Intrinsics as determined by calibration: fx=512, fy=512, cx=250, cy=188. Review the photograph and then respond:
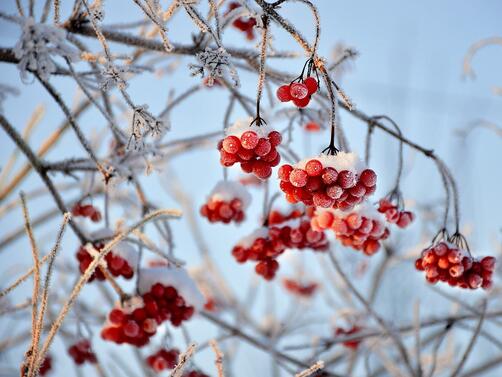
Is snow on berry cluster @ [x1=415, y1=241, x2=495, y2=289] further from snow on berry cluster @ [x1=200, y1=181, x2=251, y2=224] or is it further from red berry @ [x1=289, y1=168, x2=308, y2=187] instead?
snow on berry cluster @ [x1=200, y1=181, x2=251, y2=224]

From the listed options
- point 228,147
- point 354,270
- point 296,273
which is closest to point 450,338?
point 354,270

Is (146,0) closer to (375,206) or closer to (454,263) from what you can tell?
(375,206)

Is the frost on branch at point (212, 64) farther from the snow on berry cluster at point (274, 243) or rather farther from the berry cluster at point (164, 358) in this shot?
the berry cluster at point (164, 358)

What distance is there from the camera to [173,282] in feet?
5.86

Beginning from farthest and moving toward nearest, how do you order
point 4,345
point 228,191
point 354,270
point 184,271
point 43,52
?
point 354,270
point 4,345
point 228,191
point 184,271
point 43,52

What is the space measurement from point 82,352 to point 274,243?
1006 millimetres

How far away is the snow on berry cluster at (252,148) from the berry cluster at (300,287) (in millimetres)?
3483

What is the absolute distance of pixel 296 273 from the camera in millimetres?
5020

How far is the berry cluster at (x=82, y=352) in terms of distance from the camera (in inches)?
85.6

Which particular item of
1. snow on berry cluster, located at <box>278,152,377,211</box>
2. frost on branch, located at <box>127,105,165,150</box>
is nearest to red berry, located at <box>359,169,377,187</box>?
snow on berry cluster, located at <box>278,152,377,211</box>

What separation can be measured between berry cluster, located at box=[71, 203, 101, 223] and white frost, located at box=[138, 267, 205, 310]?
0.33 metres

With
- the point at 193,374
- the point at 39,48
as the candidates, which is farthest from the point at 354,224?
the point at 39,48

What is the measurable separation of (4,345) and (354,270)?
284 centimetres

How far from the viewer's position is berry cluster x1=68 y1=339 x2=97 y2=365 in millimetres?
2174
